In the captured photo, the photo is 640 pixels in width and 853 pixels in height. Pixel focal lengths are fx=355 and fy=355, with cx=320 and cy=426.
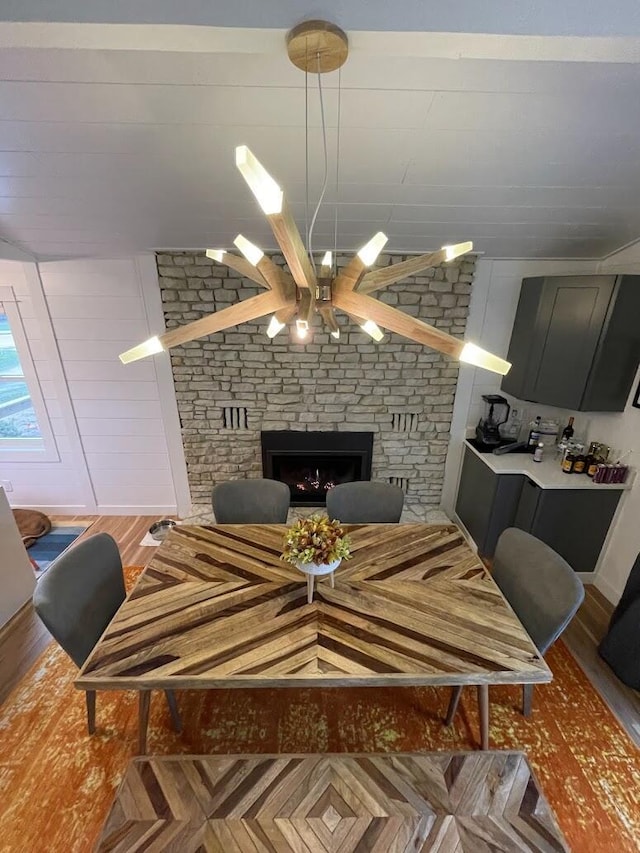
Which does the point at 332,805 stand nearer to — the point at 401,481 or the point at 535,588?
the point at 535,588

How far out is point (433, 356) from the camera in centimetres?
288

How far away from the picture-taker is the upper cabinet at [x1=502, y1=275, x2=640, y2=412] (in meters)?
2.24

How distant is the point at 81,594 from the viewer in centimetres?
154

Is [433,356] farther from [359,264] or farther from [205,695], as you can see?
[205,695]

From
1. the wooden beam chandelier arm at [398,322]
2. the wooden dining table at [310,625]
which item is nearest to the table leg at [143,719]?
the wooden dining table at [310,625]

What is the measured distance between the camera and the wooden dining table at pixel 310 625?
121 centimetres

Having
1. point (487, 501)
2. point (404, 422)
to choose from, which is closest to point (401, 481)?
point (404, 422)

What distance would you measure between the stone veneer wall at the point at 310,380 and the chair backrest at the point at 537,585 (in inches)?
55.0

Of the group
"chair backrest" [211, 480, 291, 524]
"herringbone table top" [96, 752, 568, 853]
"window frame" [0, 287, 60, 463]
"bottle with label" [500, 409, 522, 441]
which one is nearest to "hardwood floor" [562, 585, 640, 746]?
"herringbone table top" [96, 752, 568, 853]

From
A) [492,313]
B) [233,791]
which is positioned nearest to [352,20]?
[233,791]

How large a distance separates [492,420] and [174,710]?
2.85 metres

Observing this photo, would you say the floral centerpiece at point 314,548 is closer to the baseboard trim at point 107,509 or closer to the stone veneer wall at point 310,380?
the stone veneer wall at point 310,380

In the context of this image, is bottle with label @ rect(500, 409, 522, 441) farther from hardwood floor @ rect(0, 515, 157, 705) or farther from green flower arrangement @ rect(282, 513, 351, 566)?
hardwood floor @ rect(0, 515, 157, 705)

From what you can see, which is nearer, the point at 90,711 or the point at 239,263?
the point at 239,263
